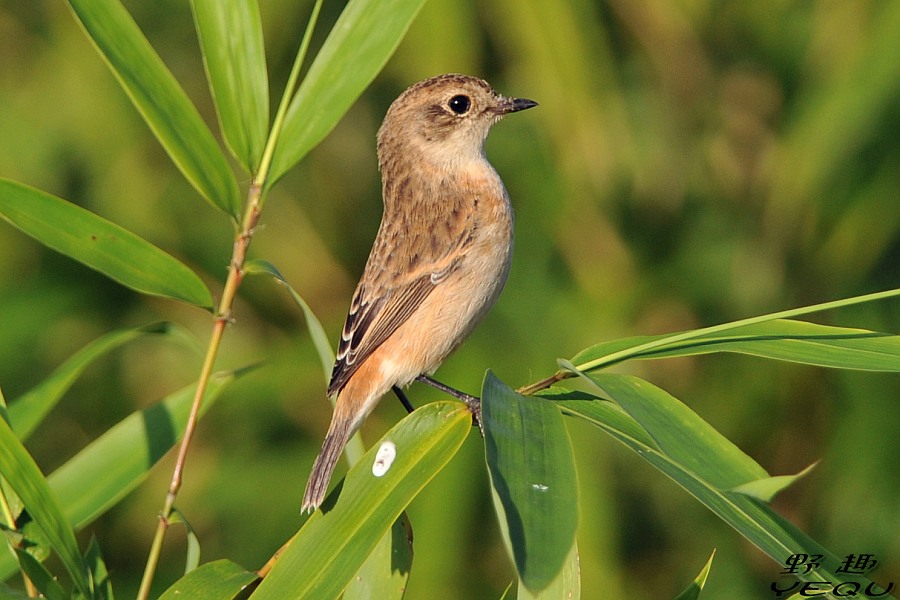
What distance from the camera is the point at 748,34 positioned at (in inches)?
208

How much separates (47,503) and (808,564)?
5.38 ft

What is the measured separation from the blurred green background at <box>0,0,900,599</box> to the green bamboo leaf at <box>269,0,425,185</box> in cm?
197

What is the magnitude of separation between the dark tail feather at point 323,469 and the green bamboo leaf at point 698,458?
0.90 metres

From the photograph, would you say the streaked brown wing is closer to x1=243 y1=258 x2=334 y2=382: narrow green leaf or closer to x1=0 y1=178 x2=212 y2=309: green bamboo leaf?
x1=243 y1=258 x2=334 y2=382: narrow green leaf

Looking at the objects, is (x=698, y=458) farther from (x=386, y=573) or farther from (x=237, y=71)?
(x=237, y=71)

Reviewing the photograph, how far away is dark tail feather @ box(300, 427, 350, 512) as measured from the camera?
2.95 meters

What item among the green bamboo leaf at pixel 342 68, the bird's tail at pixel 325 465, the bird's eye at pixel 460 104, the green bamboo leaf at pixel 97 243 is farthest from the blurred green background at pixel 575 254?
the green bamboo leaf at pixel 97 243

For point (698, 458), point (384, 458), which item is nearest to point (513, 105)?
point (384, 458)

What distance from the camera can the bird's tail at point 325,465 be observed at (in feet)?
9.68

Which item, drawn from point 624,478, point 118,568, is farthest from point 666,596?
point 118,568

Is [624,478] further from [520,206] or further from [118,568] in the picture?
[118,568]

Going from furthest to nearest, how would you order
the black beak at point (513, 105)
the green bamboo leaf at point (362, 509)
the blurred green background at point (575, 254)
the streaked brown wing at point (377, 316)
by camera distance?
the blurred green background at point (575, 254) → the black beak at point (513, 105) → the streaked brown wing at point (377, 316) → the green bamboo leaf at point (362, 509)
